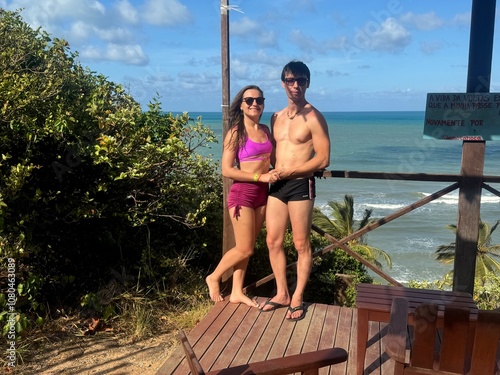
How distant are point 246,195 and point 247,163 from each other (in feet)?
0.82

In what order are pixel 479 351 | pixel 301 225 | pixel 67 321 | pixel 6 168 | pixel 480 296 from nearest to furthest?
pixel 479 351
pixel 6 168
pixel 301 225
pixel 67 321
pixel 480 296

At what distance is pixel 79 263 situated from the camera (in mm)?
4004

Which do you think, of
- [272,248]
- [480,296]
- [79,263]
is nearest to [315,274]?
[480,296]

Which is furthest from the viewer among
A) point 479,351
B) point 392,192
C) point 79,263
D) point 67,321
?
point 392,192

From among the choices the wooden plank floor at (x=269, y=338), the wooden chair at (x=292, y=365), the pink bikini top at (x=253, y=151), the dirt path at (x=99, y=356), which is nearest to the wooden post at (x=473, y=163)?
the wooden plank floor at (x=269, y=338)

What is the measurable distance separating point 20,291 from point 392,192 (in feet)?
82.5

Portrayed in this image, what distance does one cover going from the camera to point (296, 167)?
3.32 meters

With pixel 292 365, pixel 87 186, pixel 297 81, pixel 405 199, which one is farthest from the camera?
pixel 405 199

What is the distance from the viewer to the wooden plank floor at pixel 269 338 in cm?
286

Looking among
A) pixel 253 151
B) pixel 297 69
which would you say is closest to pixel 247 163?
pixel 253 151

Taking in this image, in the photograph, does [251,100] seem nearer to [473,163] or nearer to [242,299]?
[242,299]

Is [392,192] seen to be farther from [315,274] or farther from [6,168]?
[6,168]

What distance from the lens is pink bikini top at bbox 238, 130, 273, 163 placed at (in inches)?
136

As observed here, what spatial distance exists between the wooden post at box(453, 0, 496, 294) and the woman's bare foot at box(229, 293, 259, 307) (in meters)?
1.66
